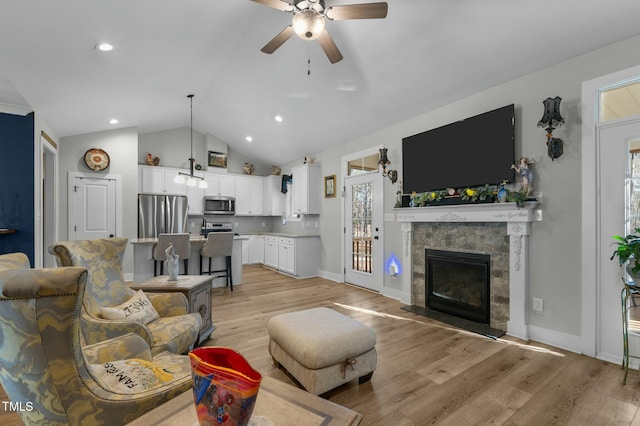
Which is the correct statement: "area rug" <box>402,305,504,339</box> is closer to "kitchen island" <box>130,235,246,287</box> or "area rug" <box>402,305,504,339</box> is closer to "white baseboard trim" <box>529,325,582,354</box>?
"white baseboard trim" <box>529,325,582,354</box>

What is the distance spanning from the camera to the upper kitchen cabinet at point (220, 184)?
7218mm

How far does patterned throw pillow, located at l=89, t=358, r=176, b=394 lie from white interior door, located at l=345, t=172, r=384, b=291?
3.86m

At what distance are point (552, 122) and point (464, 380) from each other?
2443mm

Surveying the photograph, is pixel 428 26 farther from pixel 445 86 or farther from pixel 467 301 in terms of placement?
pixel 467 301

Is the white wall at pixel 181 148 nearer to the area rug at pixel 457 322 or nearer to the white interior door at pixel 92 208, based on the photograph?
the white interior door at pixel 92 208

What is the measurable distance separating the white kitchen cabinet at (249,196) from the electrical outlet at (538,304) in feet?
20.7

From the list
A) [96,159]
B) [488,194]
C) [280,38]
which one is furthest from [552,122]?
[96,159]

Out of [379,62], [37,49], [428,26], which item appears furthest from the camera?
[379,62]

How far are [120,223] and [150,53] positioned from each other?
152 inches

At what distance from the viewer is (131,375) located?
1.28 metres

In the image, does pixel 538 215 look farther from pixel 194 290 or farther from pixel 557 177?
pixel 194 290

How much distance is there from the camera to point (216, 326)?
342 cm

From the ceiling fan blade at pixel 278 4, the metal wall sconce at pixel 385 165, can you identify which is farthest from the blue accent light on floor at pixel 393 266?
the ceiling fan blade at pixel 278 4

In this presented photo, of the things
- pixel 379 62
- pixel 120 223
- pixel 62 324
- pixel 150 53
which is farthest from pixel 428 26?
pixel 120 223
